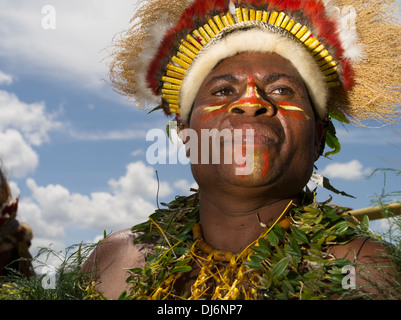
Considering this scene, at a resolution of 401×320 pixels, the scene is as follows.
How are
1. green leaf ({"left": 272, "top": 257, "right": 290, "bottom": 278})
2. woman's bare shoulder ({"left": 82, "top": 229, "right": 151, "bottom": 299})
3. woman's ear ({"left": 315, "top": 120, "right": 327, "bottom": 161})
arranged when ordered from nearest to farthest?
green leaf ({"left": 272, "top": 257, "right": 290, "bottom": 278}), woman's bare shoulder ({"left": 82, "top": 229, "right": 151, "bottom": 299}), woman's ear ({"left": 315, "top": 120, "right": 327, "bottom": 161})

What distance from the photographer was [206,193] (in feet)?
10.9

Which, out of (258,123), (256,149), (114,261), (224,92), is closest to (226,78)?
(224,92)

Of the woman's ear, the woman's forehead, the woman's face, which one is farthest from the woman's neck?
the woman's forehead

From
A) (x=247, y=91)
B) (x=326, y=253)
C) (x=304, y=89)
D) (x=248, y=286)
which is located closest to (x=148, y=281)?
(x=248, y=286)

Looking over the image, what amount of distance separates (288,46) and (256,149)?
2.56 feet

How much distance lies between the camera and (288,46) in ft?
Result: 11.0

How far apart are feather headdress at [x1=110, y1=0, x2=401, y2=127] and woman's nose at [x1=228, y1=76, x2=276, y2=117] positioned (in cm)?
37

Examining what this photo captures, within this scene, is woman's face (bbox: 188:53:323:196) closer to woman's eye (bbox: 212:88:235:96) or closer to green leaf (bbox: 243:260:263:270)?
woman's eye (bbox: 212:88:235:96)

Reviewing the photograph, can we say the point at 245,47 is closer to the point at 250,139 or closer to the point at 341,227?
the point at 250,139

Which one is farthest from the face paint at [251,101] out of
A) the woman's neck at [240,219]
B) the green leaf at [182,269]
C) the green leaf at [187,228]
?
the green leaf at [182,269]

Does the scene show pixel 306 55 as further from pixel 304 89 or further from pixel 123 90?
pixel 123 90

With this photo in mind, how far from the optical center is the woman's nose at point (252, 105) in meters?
3.06

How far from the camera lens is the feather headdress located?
3.39 m
